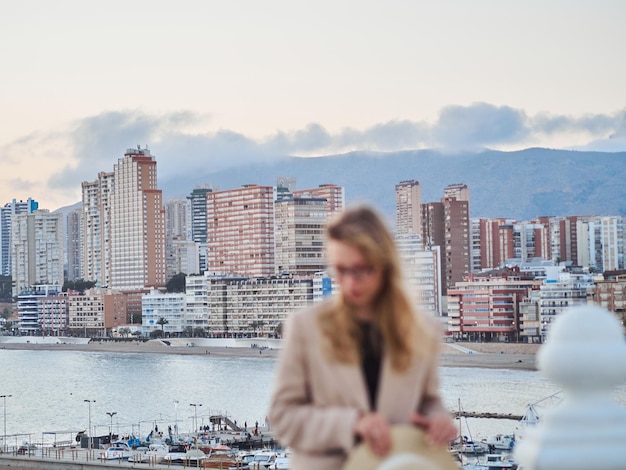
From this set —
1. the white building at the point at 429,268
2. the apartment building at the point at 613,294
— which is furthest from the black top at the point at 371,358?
the white building at the point at 429,268

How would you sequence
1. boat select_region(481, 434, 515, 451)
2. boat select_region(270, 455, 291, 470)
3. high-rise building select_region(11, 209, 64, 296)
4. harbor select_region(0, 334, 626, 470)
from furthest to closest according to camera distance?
high-rise building select_region(11, 209, 64, 296) < harbor select_region(0, 334, 626, 470) < boat select_region(481, 434, 515, 451) < boat select_region(270, 455, 291, 470)

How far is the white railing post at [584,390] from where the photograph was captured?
3.32 ft

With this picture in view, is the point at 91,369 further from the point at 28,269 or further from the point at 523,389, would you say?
the point at 28,269

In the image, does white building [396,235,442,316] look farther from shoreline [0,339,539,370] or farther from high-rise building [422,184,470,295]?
shoreline [0,339,539,370]

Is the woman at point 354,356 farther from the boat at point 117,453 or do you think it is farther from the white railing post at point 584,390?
the boat at point 117,453

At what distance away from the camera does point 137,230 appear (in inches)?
2569

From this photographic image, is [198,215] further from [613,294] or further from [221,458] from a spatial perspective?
[221,458]

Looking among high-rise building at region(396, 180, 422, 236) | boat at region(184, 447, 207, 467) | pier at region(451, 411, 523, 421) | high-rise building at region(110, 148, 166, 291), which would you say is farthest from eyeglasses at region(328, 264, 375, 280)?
high-rise building at region(396, 180, 422, 236)

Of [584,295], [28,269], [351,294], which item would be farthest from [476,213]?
[351,294]

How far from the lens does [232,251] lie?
2324 inches

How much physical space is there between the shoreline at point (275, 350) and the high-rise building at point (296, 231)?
5.58 meters

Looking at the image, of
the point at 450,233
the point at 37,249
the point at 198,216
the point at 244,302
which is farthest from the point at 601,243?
the point at 37,249

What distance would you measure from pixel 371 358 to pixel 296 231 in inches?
2134

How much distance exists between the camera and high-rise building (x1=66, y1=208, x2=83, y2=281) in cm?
8725
